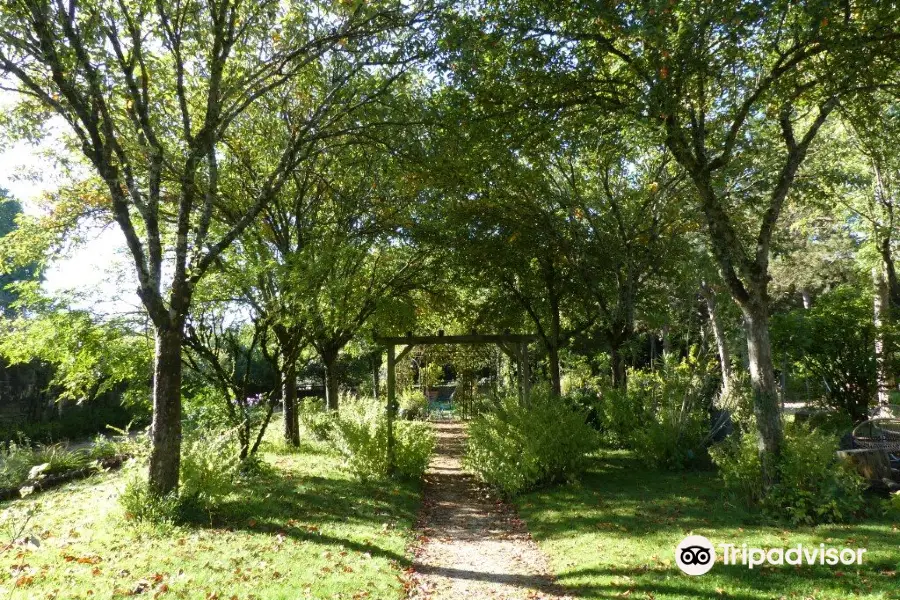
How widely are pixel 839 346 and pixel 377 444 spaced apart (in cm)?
1023

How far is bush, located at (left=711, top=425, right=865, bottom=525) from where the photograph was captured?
20.5ft

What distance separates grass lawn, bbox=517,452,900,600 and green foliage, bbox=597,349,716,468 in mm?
1220

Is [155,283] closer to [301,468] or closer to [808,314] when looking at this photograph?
[301,468]

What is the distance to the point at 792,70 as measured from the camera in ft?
24.7

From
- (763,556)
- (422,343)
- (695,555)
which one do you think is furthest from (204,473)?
(763,556)

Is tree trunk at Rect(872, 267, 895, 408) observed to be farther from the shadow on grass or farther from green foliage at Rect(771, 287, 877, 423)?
the shadow on grass

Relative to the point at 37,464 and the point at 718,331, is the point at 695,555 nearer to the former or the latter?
the point at 37,464

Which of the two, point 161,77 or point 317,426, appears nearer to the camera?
point 161,77

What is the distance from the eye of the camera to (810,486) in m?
6.52

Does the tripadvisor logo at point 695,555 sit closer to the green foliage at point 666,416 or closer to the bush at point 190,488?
the green foliage at point 666,416

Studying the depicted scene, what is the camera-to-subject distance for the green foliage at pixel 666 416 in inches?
412

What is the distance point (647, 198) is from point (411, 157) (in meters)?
6.83

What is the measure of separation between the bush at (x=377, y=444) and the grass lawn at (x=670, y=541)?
8.12 feet

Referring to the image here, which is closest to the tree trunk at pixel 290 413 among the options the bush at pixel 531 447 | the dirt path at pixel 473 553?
the dirt path at pixel 473 553
